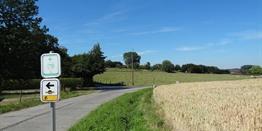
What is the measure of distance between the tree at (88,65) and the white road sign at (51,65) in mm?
82349

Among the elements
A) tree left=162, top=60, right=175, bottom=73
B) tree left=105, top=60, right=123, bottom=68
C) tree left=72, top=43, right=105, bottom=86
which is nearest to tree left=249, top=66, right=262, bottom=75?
tree left=162, top=60, right=175, bottom=73

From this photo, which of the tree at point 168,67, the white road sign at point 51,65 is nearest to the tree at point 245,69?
the tree at point 168,67

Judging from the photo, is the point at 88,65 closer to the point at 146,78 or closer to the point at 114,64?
the point at 146,78

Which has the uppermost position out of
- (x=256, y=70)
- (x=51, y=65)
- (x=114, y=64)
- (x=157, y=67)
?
(x=114, y=64)

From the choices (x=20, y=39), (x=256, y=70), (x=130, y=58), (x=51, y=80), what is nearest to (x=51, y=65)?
(x=51, y=80)

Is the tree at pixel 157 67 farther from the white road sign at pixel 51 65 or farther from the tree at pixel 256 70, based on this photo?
the white road sign at pixel 51 65

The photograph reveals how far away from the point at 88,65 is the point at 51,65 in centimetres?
8364

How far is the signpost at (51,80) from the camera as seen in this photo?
36.6ft

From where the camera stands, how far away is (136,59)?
185m

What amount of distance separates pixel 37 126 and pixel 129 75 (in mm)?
116118

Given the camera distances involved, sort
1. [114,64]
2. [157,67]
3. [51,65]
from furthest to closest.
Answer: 1. [157,67]
2. [114,64]
3. [51,65]

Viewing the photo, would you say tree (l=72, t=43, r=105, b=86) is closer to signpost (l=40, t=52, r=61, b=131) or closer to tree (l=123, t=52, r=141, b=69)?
signpost (l=40, t=52, r=61, b=131)

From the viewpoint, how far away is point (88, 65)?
94688 mm

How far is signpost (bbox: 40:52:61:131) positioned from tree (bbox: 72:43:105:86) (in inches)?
3244
